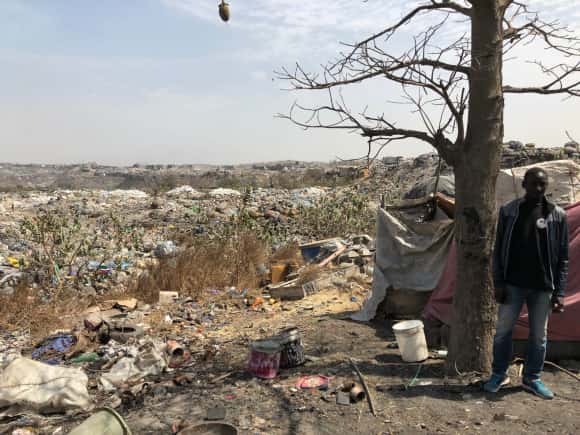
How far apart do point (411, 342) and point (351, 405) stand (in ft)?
2.88

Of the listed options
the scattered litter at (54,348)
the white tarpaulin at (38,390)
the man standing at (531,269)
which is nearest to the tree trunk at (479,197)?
the man standing at (531,269)

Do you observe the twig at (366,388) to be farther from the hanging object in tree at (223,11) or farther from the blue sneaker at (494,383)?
the hanging object in tree at (223,11)

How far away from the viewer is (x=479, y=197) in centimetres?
335

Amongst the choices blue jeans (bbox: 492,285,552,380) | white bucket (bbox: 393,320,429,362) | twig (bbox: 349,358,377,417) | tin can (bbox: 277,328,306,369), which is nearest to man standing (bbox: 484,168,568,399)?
blue jeans (bbox: 492,285,552,380)

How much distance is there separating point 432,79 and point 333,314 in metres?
2.91

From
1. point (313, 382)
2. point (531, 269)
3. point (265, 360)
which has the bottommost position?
point (313, 382)

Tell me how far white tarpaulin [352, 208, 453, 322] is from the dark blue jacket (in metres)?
1.61

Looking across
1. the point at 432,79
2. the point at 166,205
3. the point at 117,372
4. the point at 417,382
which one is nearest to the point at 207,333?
the point at 117,372

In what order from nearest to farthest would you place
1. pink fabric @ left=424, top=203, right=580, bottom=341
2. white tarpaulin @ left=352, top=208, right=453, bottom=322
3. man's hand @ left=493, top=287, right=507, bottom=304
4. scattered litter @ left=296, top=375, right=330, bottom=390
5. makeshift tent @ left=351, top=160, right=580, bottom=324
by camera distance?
man's hand @ left=493, top=287, right=507, bottom=304, scattered litter @ left=296, top=375, right=330, bottom=390, pink fabric @ left=424, top=203, right=580, bottom=341, makeshift tent @ left=351, top=160, right=580, bottom=324, white tarpaulin @ left=352, top=208, right=453, bottom=322

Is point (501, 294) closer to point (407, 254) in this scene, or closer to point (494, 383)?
point (494, 383)

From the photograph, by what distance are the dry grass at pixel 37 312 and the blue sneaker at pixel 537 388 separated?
13.9ft

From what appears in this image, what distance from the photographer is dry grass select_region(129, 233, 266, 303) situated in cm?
627

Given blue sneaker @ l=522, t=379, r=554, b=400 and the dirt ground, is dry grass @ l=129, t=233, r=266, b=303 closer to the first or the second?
the dirt ground

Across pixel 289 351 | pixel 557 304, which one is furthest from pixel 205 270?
pixel 557 304
